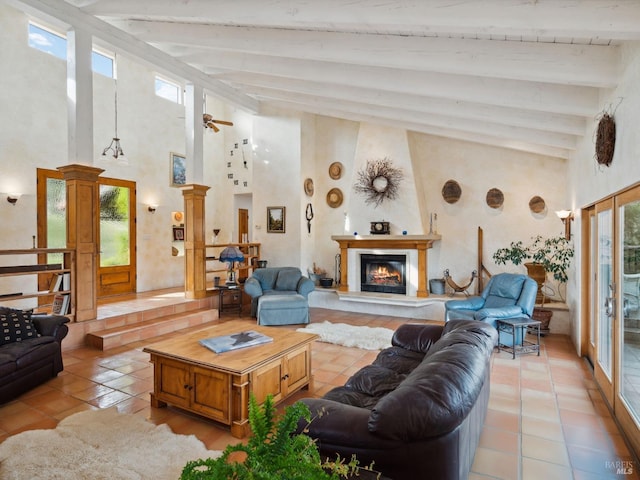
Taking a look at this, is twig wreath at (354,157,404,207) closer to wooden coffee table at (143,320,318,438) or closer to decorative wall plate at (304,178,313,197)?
decorative wall plate at (304,178,313,197)

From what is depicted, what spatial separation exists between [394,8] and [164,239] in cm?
695

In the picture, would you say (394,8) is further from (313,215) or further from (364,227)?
(313,215)

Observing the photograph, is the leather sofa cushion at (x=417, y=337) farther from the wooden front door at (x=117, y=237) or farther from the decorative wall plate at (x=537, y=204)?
the wooden front door at (x=117, y=237)

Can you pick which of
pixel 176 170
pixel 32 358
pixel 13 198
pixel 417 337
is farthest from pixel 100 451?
pixel 176 170

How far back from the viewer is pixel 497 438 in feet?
8.34

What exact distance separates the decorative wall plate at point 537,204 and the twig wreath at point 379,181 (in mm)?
2214

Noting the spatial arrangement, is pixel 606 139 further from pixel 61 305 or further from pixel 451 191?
pixel 61 305

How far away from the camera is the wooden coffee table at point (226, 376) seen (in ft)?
8.48

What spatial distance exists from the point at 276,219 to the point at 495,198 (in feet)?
14.2

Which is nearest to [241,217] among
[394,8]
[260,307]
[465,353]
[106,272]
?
[106,272]

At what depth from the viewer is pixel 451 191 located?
650cm

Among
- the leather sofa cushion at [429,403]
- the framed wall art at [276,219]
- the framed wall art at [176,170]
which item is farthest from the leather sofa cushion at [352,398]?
the framed wall art at [176,170]

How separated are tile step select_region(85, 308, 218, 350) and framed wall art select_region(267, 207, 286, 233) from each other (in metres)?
2.31

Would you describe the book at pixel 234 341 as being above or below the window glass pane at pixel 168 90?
below
